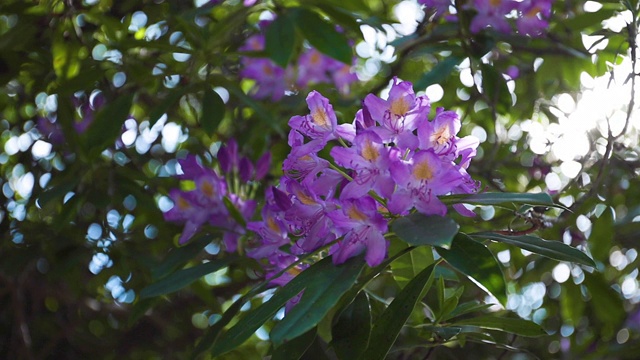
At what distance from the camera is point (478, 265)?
0.97 m

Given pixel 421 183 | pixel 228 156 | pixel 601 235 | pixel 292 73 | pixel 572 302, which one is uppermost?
pixel 421 183

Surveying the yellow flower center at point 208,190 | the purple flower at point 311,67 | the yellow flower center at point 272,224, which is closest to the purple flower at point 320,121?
the yellow flower center at point 272,224

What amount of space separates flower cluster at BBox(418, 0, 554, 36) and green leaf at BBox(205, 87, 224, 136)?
511 millimetres

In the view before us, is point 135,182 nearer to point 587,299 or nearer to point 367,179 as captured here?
point 367,179

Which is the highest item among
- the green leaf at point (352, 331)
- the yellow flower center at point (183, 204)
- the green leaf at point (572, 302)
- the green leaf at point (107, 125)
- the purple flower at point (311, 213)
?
the purple flower at point (311, 213)

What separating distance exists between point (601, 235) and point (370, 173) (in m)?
0.88

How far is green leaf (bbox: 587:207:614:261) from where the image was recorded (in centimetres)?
175

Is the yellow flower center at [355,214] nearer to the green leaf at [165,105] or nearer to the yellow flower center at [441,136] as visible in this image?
the yellow flower center at [441,136]

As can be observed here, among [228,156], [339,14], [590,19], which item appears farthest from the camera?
[590,19]

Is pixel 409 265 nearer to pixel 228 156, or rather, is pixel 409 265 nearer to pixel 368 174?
pixel 368 174

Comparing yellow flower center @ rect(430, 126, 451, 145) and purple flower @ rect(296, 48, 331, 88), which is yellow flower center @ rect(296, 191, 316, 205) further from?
purple flower @ rect(296, 48, 331, 88)

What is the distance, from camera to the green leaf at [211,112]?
5.25 feet

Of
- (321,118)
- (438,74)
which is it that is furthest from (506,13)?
(321,118)

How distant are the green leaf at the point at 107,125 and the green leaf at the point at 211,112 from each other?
0.46 ft
